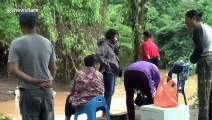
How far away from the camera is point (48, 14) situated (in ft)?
46.8

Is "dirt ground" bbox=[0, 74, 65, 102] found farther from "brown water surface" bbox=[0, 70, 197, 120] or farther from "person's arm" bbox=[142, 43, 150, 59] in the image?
"person's arm" bbox=[142, 43, 150, 59]

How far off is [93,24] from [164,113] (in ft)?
39.0

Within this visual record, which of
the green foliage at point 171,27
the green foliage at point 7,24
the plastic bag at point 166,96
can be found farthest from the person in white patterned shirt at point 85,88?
the green foliage at point 171,27

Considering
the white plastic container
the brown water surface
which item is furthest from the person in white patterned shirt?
the brown water surface

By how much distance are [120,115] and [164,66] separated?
19.1 metres

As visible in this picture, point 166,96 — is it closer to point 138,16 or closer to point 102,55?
point 102,55

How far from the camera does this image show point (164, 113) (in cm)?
476

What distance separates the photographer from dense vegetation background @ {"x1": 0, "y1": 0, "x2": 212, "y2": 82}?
8.72 metres

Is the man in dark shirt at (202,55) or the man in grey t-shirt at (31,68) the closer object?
the man in grey t-shirt at (31,68)

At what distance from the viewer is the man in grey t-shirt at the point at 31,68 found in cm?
371

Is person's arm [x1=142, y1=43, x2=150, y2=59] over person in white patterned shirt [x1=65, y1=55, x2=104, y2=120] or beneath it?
over

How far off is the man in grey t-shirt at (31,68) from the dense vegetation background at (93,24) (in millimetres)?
4719

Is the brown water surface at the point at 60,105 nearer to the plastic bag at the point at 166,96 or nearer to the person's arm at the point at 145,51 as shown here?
the person's arm at the point at 145,51

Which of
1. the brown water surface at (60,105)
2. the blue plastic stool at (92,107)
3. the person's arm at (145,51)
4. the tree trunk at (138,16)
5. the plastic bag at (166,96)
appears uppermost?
the tree trunk at (138,16)
